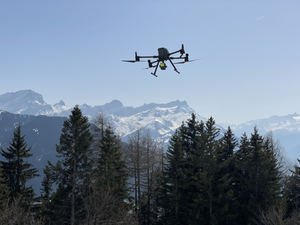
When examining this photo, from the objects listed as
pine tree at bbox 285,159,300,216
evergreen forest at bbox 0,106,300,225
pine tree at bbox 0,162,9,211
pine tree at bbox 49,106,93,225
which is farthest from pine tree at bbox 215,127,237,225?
pine tree at bbox 0,162,9,211

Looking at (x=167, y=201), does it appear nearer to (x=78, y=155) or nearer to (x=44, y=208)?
(x=78, y=155)

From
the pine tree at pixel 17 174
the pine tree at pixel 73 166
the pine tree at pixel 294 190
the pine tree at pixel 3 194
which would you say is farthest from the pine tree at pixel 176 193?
the pine tree at pixel 3 194

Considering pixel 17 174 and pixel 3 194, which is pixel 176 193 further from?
pixel 3 194

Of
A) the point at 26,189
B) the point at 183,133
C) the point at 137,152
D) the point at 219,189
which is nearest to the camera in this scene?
the point at 219,189

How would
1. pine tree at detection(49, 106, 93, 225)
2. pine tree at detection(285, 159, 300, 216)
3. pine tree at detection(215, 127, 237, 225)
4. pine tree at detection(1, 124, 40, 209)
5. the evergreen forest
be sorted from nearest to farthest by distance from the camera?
pine tree at detection(215, 127, 237, 225), the evergreen forest, pine tree at detection(49, 106, 93, 225), pine tree at detection(1, 124, 40, 209), pine tree at detection(285, 159, 300, 216)

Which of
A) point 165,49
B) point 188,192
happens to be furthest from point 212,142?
point 165,49

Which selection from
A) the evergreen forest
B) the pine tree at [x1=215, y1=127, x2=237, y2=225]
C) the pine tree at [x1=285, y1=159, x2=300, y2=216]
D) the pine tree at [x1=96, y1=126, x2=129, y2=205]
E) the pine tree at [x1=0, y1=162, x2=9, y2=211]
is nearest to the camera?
the pine tree at [x1=215, y1=127, x2=237, y2=225]

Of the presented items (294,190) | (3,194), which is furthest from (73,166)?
(294,190)

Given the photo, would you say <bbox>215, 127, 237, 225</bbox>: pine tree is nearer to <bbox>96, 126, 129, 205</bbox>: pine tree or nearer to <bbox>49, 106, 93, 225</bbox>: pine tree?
<bbox>96, 126, 129, 205</bbox>: pine tree
